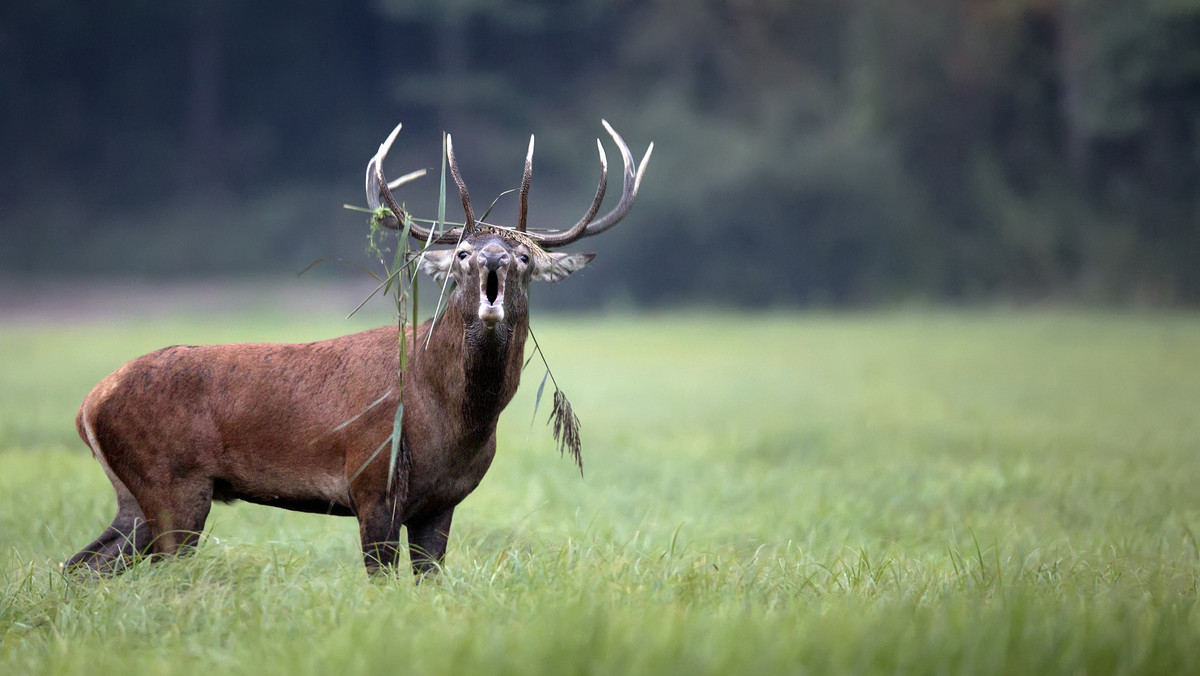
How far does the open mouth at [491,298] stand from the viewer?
4242 mm

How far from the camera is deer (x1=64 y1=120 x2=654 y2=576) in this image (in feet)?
15.0

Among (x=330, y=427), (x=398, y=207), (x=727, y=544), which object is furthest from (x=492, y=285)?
(x=727, y=544)

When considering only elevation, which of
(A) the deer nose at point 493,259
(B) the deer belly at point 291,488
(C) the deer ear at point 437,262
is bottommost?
(B) the deer belly at point 291,488

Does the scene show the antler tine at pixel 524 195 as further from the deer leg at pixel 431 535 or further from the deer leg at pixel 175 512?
the deer leg at pixel 175 512

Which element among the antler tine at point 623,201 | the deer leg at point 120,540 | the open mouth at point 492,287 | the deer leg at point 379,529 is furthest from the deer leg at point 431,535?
the antler tine at point 623,201

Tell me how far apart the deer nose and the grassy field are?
3.77ft

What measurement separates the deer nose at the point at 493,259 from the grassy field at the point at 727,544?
115cm

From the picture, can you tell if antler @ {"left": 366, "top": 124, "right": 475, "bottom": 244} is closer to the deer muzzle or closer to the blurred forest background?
the deer muzzle

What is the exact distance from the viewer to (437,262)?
468 centimetres

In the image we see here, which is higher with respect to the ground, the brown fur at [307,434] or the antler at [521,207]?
the antler at [521,207]

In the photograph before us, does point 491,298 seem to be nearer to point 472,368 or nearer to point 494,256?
point 494,256

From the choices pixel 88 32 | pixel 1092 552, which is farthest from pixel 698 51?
pixel 1092 552

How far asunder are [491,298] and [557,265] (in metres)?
0.49

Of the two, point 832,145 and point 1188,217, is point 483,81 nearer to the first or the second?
point 832,145
